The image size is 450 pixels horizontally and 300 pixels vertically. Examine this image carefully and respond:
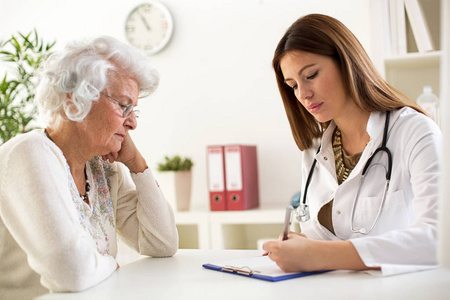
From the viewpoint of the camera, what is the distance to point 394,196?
1539 mm

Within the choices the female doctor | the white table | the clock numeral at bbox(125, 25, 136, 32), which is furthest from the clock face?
the white table

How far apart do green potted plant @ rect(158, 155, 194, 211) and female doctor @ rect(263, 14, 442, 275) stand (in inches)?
52.0

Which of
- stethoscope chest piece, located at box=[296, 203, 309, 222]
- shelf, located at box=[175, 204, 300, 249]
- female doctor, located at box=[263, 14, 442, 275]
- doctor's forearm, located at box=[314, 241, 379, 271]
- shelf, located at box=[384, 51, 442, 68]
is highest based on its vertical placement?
shelf, located at box=[384, 51, 442, 68]

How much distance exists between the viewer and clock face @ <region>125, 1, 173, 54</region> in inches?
136

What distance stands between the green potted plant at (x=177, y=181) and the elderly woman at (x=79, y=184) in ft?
4.22

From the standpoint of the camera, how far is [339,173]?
175cm

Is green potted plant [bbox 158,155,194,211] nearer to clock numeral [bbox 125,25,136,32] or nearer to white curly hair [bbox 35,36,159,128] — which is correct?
clock numeral [bbox 125,25,136,32]

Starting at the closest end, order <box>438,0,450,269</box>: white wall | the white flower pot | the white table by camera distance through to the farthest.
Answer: <box>438,0,450,269</box>: white wall < the white table < the white flower pot

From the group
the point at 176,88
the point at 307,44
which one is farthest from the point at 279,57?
the point at 176,88

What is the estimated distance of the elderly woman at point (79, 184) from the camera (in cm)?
123

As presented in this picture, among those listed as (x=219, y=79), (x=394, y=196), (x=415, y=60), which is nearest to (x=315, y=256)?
(x=394, y=196)

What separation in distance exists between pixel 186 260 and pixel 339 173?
23.2 inches

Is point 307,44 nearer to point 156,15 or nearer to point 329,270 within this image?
point 329,270

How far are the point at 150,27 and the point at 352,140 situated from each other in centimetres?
209
